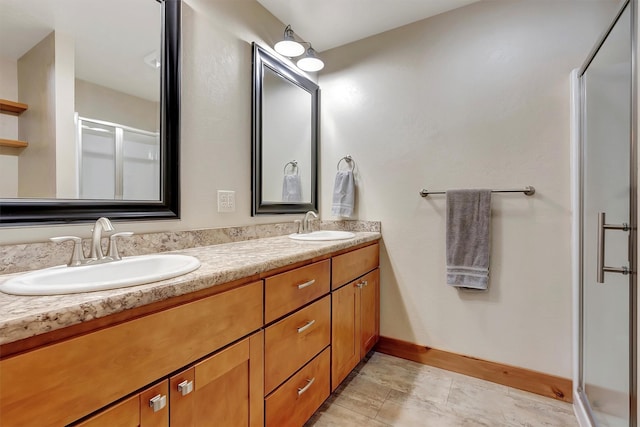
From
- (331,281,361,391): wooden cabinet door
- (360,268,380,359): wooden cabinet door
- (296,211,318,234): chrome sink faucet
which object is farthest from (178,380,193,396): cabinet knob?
(296,211,318,234): chrome sink faucet

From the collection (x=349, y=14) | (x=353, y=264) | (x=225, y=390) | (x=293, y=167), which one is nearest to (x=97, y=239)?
(x=225, y=390)

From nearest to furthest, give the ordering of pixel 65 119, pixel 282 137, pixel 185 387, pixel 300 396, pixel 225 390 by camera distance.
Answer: pixel 185 387 → pixel 225 390 → pixel 65 119 → pixel 300 396 → pixel 282 137

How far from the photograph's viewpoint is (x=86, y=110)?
3.39ft

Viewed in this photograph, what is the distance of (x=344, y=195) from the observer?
2.12 meters

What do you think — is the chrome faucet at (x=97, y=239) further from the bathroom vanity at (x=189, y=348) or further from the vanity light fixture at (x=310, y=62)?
the vanity light fixture at (x=310, y=62)

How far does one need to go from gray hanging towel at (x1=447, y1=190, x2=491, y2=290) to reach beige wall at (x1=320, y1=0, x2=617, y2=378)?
8 cm

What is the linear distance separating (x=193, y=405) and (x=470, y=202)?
66.7 inches

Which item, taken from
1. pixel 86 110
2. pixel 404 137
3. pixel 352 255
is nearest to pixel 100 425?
pixel 86 110

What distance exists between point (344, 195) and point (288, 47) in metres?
1.05

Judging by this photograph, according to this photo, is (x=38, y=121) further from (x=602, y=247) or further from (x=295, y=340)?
(x=602, y=247)

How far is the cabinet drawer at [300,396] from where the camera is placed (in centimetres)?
107

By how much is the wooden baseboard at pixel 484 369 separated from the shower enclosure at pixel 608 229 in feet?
0.33

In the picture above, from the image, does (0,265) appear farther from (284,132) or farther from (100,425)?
(284,132)

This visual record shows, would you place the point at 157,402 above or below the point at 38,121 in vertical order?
below
